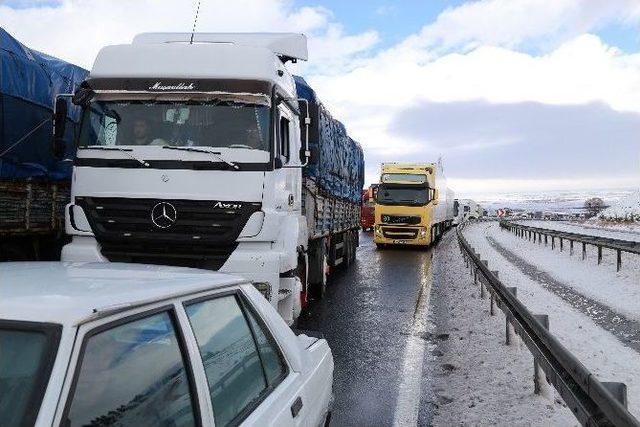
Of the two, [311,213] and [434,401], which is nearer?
[434,401]

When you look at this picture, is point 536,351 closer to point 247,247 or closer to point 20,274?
point 247,247

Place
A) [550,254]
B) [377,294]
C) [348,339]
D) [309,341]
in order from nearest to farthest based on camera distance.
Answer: [309,341] < [348,339] < [377,294] < [550,254]

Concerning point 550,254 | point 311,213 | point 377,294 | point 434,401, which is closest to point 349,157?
point 377,294

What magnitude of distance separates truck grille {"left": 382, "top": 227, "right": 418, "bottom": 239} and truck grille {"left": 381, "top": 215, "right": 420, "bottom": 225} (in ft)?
0.82

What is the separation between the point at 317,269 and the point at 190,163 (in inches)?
197

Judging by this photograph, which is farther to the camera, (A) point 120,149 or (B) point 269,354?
(A) point 120,149

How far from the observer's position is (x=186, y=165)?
22.9ft

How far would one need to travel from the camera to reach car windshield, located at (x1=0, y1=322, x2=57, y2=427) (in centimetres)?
168

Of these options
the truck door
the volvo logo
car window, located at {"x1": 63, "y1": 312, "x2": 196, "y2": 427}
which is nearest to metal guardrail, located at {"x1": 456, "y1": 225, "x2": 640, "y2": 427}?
car window, located at {"x1": 63, "y1": 312, "x2": 196, "y2": 427}

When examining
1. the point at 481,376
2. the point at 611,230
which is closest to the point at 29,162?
the point at 481,376

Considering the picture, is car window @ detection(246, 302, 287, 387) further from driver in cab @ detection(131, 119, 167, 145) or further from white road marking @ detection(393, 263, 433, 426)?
driver in cab @ detection(131, 119, 167, 145)

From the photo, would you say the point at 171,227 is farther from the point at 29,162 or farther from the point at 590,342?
the point at 590,342

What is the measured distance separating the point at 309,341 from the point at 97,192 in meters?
4.11

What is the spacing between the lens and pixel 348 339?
8.45 metres
